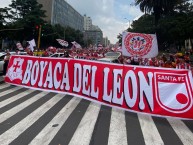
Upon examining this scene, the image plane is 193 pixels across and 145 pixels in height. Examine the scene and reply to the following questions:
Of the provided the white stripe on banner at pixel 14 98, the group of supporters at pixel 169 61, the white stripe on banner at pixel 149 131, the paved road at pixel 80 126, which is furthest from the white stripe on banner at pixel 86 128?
the group of supporters at pixel 169 61

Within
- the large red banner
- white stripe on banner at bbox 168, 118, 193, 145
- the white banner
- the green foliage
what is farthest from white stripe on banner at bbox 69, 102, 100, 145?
the green foliage

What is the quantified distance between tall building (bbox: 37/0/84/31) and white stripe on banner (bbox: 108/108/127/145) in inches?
4506

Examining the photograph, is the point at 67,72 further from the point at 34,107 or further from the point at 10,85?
the point at 10,85

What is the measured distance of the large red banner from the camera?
7816mm

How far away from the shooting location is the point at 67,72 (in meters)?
10.9

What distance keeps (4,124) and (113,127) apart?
2635 mm

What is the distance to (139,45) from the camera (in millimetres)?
13578

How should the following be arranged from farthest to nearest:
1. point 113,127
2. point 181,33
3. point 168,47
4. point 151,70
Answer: point 168,47 → point 181,33 → point 151,70 → point 113,127

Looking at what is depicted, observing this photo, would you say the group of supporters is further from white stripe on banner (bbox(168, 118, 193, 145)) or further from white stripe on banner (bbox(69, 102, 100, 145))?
white stripe on banner (bbox(69, 102, 100, 145))

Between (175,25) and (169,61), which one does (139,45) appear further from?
(175,25)

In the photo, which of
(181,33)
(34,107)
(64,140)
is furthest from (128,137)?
(181,33)

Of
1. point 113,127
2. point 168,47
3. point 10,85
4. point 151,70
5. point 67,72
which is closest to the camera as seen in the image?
point 113,127

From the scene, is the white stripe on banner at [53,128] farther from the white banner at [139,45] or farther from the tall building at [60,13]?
the tall building at [60,13]

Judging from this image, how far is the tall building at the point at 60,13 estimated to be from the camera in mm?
125375
